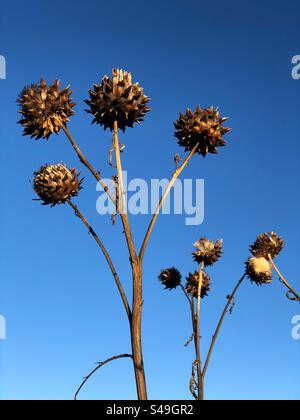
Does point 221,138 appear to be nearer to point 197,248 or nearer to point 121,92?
point 121,92

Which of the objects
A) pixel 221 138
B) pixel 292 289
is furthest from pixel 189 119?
pixel 292 289

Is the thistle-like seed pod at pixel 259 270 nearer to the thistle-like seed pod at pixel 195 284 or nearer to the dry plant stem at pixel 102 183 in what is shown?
the thistle-like seed pod at pixel 195 284

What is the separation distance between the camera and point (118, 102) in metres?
5.66

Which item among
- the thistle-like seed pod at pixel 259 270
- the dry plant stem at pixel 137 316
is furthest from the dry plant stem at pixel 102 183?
the thistle-like seed pod at pixel 259 270

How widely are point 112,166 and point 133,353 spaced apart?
72.8 inches

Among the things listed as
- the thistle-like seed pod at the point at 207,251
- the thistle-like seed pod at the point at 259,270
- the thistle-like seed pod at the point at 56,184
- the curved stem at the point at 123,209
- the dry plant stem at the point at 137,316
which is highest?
the thistle-like seed pod at the point at 207,251

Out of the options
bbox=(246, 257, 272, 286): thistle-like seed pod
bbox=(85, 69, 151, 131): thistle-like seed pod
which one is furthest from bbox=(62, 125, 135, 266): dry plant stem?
bbox=(246, 257, 272, 286): thistle-like seed pod

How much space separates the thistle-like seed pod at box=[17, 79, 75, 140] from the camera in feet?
18.9

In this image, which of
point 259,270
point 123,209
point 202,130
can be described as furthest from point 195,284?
point 123,209

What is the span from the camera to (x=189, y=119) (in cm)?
615

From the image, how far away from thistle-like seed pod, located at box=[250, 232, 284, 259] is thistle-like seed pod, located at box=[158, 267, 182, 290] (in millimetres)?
1719

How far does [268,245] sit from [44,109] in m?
6.78

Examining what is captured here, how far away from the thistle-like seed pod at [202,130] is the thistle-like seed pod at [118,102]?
0.50m

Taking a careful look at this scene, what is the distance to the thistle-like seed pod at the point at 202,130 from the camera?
19.7ft
